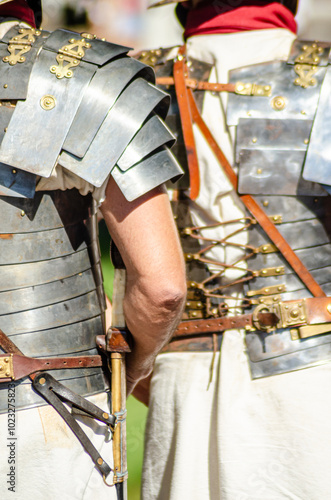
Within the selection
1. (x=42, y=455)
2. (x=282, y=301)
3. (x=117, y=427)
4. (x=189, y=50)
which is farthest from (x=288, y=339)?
(x=189, y=50)

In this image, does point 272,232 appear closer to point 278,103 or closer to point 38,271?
point 278,103

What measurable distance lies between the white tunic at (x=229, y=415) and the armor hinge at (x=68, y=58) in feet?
2.57

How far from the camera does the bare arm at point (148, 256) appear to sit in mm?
1873

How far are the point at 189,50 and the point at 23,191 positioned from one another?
114 cm

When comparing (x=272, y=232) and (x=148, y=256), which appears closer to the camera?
(x=148, y=256)

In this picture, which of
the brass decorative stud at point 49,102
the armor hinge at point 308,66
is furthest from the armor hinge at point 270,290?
the brass decorative stud at point 49,102

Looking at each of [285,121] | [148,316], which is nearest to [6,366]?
[148,316]

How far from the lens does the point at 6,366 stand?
69.9 inches

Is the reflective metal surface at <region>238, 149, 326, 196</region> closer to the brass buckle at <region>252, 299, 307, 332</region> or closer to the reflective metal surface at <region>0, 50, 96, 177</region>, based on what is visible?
the brass buckle at <region>252, 299, 307, 332</region>

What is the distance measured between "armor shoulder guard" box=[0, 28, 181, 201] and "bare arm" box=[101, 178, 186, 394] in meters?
0.11

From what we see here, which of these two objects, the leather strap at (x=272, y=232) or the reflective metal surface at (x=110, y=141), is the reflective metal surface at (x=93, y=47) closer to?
the reflective metal surface at (x=110, y=141)

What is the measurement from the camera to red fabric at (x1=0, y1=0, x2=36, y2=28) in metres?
1.96

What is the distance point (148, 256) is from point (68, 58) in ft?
1.90

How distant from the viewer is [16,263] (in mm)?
1836
